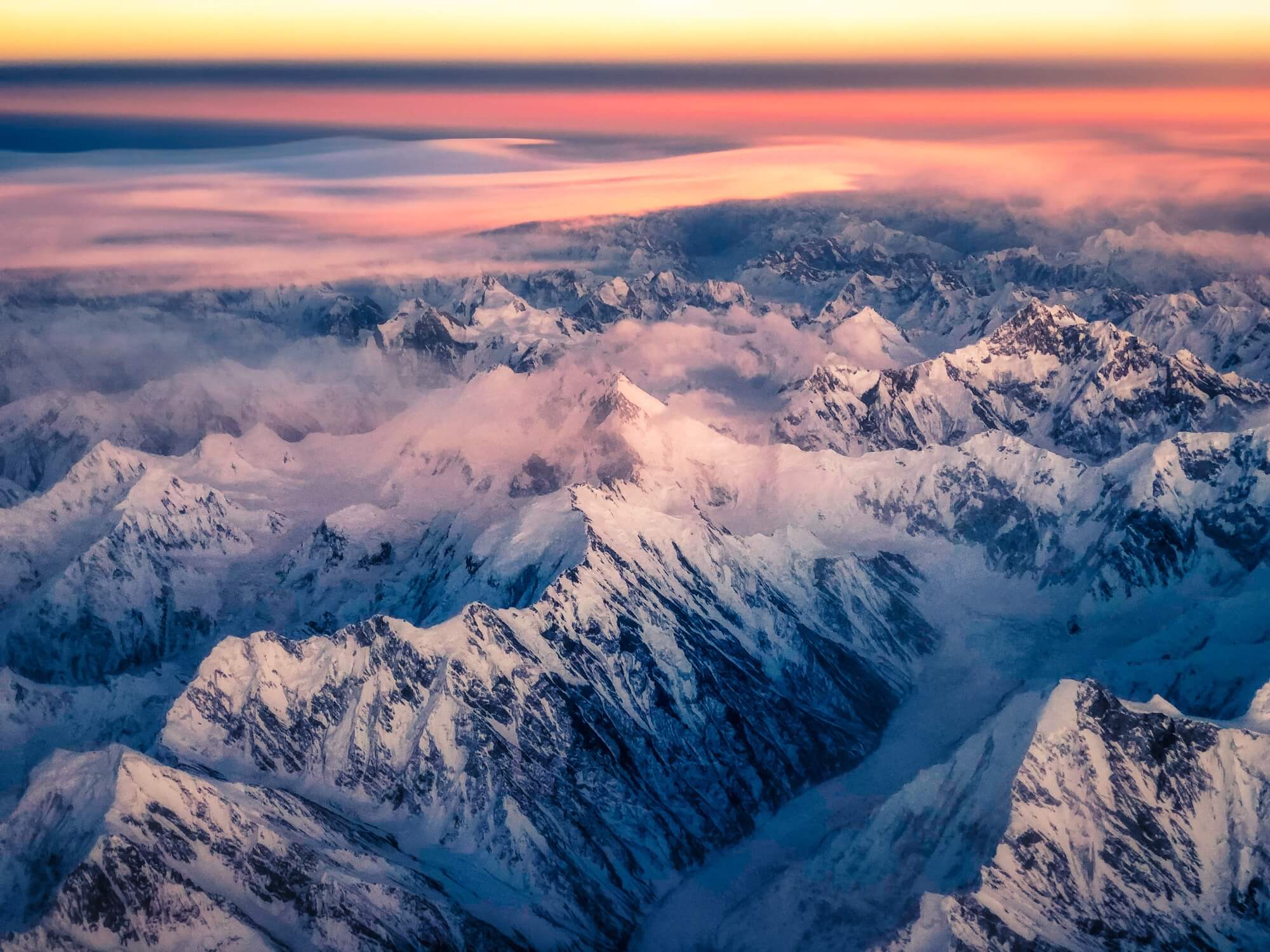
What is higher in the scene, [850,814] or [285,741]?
[285,741]

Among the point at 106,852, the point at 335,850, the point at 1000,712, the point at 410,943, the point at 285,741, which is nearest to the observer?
the point at 106,852

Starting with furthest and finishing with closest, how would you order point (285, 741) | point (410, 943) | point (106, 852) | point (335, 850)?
point (285, 741) < point (335, 850) < point (410, 943) < point (106, 852)

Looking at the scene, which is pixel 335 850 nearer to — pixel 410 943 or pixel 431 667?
pixel 410 943

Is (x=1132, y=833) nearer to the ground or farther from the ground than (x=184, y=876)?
nearer to the ground

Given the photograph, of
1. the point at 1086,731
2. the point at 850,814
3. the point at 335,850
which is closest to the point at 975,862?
the point at 1086,731

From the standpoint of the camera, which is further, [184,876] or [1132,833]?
[1132,833]

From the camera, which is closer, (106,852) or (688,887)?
(106,852)

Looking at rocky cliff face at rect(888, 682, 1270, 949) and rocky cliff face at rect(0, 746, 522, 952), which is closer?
rocky cliff face at rect(0, 746, 522, 952)

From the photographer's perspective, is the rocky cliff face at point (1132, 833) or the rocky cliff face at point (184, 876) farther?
the rocky cliff face at point (1132, 833)

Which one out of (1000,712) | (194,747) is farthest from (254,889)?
(1000,712)

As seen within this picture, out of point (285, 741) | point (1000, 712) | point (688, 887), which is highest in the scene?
→ point (1000, 712)
